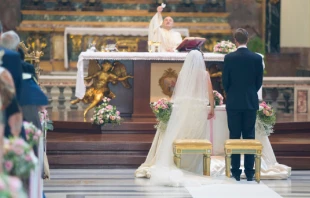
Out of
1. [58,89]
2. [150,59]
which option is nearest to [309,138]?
[150,59]

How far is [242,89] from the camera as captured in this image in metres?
10.5

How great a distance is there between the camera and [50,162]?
1219 centimetres

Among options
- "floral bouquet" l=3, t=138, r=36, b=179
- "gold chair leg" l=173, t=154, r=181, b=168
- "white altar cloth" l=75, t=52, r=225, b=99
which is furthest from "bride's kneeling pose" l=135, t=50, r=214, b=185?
"floral bouquet" l=3, t=138, r=36, b=179

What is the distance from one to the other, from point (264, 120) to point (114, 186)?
7.49 ft

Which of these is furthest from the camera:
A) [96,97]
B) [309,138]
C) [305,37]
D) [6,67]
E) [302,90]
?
[305,37]

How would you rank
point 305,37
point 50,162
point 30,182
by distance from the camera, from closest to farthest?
1. point 30,182
2. point 50,162
3. point 305,37

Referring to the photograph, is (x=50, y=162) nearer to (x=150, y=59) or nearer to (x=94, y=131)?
(x=94, y=131)

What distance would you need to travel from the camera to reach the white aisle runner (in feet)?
31.9

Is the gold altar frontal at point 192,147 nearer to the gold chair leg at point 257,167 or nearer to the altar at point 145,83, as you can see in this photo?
the gold chair leg at point 257,167

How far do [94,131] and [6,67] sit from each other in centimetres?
726

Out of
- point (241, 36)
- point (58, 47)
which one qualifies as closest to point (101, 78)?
point (241, 36)

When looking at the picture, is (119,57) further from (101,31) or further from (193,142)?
(101,31)

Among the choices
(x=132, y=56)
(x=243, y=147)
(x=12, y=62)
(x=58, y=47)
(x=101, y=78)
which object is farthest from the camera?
(x=58, y=47)

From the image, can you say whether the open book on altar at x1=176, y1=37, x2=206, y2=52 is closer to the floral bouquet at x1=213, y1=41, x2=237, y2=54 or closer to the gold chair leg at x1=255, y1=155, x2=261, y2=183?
the floral bouquet at x1=213, y1=41, x2=237, y2=54
